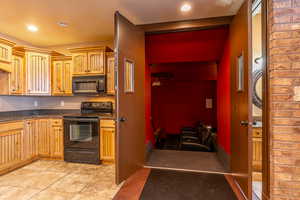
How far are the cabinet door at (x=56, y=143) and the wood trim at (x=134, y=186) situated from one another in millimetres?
1658

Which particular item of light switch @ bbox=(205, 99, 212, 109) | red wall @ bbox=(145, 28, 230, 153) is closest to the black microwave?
red wall @ bbox=(145, 28, 230, 153)

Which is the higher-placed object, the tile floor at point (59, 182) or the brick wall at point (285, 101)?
the brick wall at point (285, 101)

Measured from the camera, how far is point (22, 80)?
10.1ft

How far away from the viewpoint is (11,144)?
2.66 m

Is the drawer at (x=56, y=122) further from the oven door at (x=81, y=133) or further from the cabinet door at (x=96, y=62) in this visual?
the cabinet door at (x=96, y=62)

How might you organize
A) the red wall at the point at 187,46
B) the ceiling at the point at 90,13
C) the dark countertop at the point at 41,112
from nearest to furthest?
the ceiling at the point at 90,13 < the red wall at the point at 187,46 < the dark countertop at the point at 41,112

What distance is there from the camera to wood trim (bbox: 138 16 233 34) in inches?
97.3

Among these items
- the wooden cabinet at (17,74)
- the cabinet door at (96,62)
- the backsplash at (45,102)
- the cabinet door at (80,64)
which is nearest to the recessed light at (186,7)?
the cabinet door at (96,62)

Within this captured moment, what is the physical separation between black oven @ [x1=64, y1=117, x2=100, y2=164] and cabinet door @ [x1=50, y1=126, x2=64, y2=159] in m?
0.15

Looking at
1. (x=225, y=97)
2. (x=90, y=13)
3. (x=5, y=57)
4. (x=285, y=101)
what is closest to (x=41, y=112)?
(x=5, y=57)

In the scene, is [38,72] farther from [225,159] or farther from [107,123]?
[225,159]

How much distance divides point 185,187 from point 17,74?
3.63 metres

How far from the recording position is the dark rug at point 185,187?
6.39 ft

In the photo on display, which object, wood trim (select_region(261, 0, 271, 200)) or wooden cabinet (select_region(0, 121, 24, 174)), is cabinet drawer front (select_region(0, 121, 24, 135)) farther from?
wood trim (select_region(261, 0, 271, 200))
